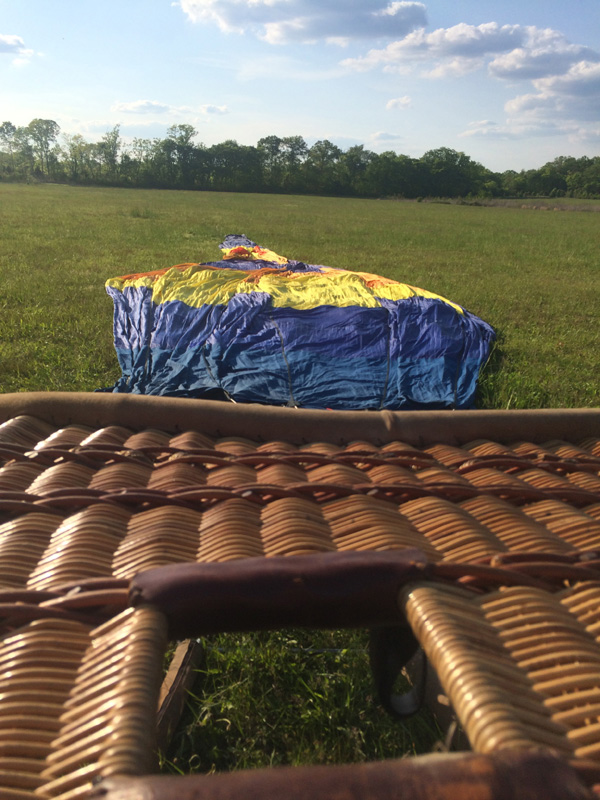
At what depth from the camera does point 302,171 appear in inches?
2296

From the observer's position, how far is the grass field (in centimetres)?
137

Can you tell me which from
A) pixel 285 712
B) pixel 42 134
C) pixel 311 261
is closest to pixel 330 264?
pixel 311 261

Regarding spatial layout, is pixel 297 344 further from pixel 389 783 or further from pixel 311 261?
pixel 311 261

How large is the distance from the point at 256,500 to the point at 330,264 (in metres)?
8.65

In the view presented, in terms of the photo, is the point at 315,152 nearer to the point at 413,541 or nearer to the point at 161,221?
the point at 161,221

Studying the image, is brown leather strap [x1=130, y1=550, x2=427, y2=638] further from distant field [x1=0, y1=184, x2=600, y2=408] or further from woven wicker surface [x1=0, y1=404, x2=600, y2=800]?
distant field [x1=0, y1=184, x2=600, y2=408]

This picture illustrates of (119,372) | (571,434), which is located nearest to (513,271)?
(119,372)

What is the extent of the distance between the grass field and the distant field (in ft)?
0.06

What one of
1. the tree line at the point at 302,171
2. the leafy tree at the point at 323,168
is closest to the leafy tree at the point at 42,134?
the tree line at the point at 302,171

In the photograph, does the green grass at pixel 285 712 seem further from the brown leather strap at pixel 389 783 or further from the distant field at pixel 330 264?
the distant field at pixel 330 264

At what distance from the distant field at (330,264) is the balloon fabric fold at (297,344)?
0.23 meters

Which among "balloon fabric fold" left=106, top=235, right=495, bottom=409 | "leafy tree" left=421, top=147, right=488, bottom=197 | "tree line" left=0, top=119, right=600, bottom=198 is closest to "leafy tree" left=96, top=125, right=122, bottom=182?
"tree line" left=0, top=119, right=600, bottom=198

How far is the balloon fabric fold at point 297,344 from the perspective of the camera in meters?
3.89

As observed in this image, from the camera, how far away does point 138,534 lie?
88 cm
